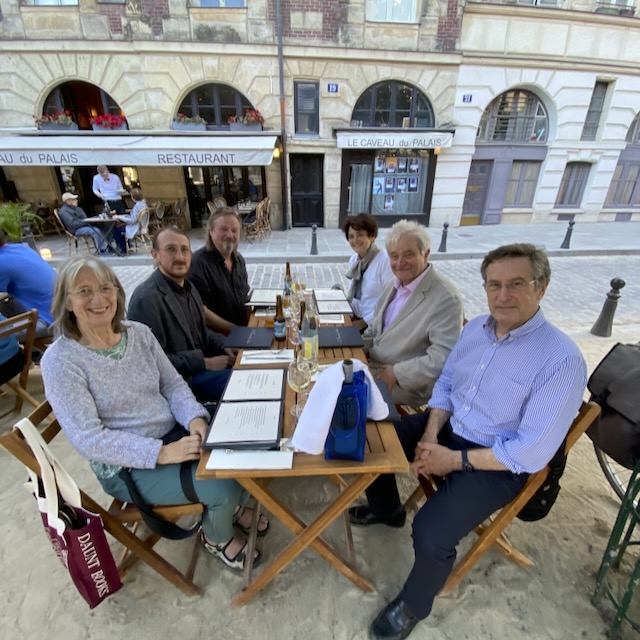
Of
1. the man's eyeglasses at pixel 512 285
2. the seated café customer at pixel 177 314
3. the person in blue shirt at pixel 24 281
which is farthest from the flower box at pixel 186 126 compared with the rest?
the man's eyeglasses at pixel 512 285

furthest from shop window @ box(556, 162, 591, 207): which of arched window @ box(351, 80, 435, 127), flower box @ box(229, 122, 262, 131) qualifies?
flower box @ box(229, 122, 262, 131)

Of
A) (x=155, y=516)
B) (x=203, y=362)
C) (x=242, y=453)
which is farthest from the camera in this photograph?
(x=203, y=362)

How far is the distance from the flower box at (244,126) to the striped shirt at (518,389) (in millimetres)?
9604

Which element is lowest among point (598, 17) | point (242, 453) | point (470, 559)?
point (470, 559)

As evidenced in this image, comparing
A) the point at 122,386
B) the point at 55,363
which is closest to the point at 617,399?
the point at 122,386

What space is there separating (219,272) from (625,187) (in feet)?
50.3

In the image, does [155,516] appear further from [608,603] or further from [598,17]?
[598,17]

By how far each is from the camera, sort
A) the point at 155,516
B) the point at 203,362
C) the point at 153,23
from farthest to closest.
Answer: the point at 153,23
the point at 203,362
the point at 155,516

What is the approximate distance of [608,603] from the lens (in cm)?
171

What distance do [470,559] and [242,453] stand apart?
123cm

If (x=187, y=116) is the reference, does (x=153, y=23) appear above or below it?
above

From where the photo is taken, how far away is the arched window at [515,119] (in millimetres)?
10500

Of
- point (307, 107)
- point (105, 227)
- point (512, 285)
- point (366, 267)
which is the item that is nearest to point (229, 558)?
point (512, 285)

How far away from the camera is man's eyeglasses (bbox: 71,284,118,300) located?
155 cm
